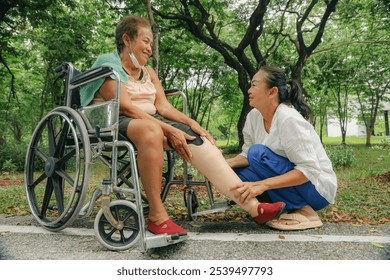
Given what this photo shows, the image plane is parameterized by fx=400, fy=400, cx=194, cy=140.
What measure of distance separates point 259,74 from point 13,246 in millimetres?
1709

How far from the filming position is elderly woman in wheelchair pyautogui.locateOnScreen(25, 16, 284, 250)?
1958mm

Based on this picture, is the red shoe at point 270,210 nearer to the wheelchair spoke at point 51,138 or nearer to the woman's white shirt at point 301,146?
the woman's white shirt at point 301,146

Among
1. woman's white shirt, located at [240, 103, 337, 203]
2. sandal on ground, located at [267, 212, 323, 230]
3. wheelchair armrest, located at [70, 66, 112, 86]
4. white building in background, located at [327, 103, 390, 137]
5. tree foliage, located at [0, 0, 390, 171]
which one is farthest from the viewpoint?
white building in background, located at [327, 103, 390, 137]

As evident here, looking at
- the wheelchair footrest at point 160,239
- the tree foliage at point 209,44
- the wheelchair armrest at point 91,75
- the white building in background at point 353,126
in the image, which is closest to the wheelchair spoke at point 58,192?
the wheelchair armrest at point 91,75

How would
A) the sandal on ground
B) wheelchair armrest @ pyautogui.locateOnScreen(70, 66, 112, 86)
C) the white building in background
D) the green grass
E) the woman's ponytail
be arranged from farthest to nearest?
1. the white building in background
2. the green grass
3. the woman's ponytail
4. the sandal on ground
5. wheelchair armrest @ pyautogui.locateOnScreen(70, 66, 112, 86)

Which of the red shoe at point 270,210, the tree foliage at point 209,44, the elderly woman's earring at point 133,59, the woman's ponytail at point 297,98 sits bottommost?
the red shoe at point 270,210

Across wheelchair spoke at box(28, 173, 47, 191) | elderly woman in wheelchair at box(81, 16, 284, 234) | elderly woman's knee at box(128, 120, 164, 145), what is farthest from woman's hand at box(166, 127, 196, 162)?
wheelchair spoke at box(28, 173, 47, 191)

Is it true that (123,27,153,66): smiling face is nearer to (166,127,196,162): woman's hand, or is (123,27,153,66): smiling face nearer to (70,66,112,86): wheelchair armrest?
(70,66,112,86): wheelchair armrest

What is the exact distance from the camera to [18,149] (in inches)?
405

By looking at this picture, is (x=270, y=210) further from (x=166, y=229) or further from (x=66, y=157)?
(x=66, y=157)

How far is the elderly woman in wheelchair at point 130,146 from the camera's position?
1958 mm

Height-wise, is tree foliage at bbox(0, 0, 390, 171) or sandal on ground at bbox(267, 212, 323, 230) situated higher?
tree foliage at bbox(0, 0, 390, 171)

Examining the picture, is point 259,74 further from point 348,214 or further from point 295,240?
point 348,214
